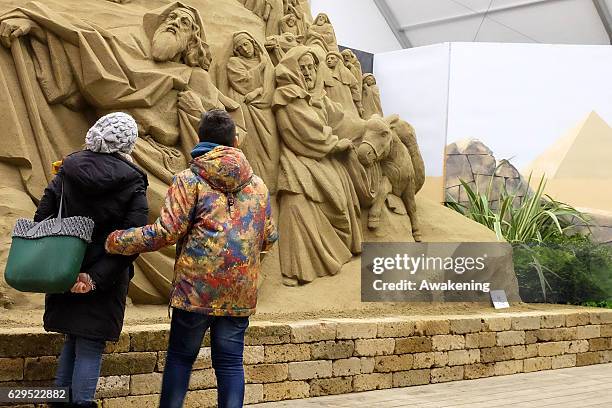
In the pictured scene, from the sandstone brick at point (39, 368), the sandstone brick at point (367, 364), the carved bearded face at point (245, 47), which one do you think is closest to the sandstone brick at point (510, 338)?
the sandstone brick at point (367, 364)

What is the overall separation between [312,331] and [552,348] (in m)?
2.77

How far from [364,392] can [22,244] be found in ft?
9.94

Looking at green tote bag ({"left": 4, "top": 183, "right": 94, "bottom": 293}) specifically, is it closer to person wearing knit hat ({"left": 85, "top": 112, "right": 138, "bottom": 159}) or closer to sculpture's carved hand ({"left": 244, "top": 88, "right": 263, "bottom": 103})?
person wearing knit hat ({"left": 85, "top": 112, "right": 138, "bottom": 159})

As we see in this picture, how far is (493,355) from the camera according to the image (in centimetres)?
645

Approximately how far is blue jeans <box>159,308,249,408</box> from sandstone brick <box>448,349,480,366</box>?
122 inches

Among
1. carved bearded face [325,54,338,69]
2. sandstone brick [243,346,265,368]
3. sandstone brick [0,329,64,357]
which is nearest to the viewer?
sandstone brick [0,329,64,357]

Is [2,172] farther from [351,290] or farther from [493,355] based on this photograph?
[493,355]

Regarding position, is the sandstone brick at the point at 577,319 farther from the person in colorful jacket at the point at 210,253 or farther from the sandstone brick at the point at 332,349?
the person in colorful jacket at the point at 210,253

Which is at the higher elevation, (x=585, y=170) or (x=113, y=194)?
(x=585, y=170)

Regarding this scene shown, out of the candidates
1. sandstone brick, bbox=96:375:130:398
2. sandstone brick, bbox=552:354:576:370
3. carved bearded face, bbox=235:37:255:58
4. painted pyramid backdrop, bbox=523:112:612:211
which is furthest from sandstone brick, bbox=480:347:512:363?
painted pyramid backdrop, bbox=523:112:612:211

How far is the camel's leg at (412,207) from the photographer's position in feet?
26.6

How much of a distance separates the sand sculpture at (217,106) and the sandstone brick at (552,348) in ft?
5.60

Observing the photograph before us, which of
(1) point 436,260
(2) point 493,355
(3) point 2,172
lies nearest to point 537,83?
(1) point 436,260

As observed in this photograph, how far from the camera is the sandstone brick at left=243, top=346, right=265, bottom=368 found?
197 inches
